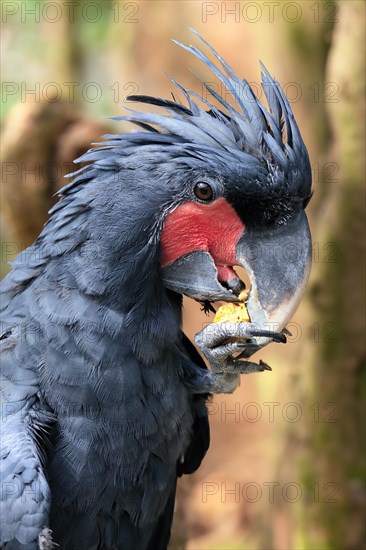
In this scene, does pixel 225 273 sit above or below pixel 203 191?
below

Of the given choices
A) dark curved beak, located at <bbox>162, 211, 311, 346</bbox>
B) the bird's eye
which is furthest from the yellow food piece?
the bird's eye

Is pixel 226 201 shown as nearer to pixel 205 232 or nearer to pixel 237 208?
pixel 237 208

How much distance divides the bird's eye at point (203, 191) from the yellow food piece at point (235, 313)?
15.8 inches

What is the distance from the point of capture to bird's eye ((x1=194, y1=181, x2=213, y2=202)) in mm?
2957

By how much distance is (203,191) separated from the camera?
2.96 meters

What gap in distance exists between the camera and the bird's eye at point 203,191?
2957 mm

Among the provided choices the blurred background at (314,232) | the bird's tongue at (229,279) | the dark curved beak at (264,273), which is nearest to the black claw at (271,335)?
the dark curved beak at (264,273)

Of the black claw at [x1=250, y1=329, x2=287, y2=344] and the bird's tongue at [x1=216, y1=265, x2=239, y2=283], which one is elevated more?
the bird's tongue at [x1=216, y1=265, x2=239, y2=283]

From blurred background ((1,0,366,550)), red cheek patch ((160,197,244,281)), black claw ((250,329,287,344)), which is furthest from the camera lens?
blurred background ((1,0,366,550))

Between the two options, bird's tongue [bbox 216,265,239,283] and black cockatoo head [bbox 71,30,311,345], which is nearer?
black cockatoo head [bbox 71,30,311,345]

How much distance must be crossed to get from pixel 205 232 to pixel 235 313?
1.13 ft

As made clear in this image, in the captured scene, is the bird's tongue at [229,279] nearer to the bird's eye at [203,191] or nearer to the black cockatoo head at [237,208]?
the black cockatoo head at [237,208]

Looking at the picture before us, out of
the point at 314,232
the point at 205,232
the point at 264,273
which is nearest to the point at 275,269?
the point at 264,273

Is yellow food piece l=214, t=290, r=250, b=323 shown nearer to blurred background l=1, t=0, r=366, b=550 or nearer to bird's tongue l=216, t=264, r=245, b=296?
bird's tongue l=216, t=264, r=245, b=296
